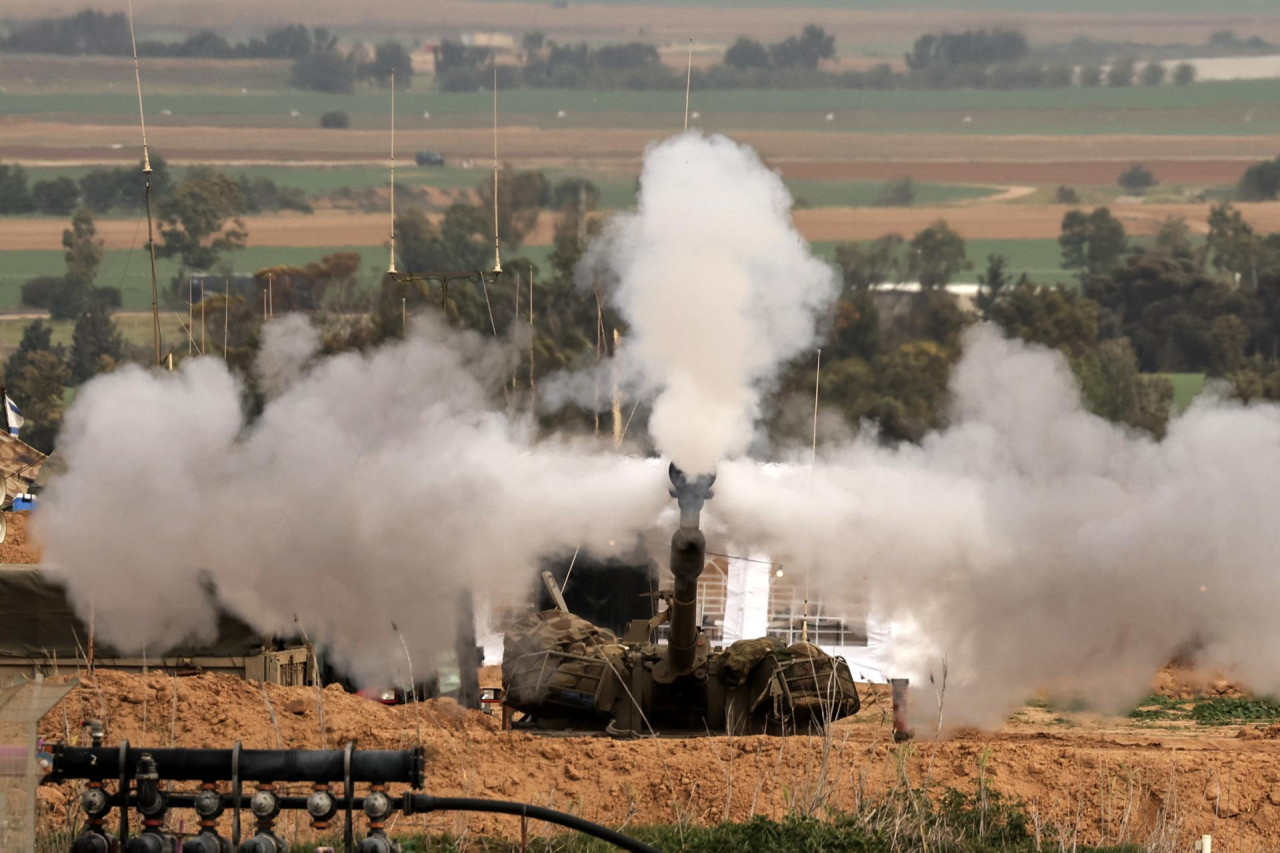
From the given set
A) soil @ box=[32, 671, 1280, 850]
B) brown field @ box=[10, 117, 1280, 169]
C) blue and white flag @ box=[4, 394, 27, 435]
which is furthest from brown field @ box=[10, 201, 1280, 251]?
soil @ box=[32, 671, 1280, 850]

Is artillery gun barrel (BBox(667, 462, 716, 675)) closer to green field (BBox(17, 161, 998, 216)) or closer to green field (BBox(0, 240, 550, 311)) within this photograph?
green field (BBox(17, 161, 998, 216))

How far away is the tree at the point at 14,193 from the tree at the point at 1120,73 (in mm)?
65958

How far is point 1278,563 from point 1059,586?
253 centimetres

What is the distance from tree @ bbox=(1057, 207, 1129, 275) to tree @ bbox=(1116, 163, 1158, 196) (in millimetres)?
7410

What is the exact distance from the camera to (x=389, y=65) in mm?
110375

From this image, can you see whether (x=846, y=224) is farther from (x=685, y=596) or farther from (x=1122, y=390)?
(x=685, y=596)

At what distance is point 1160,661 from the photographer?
83.6 feet

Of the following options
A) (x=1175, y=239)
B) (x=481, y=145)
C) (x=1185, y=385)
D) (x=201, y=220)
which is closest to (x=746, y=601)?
(x=1185, y=385)

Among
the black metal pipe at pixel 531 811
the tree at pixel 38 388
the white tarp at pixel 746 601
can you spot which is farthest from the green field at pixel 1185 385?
the black metal pipe at pixel 531 811

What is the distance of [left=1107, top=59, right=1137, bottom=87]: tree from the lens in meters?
130

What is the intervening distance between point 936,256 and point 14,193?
133 feet

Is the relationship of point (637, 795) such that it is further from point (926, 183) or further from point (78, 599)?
point (926, 183)

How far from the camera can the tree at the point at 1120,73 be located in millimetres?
129675

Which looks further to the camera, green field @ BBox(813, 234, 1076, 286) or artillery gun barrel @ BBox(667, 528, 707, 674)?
green field @ BBox(813, 234, 1076, 286)
